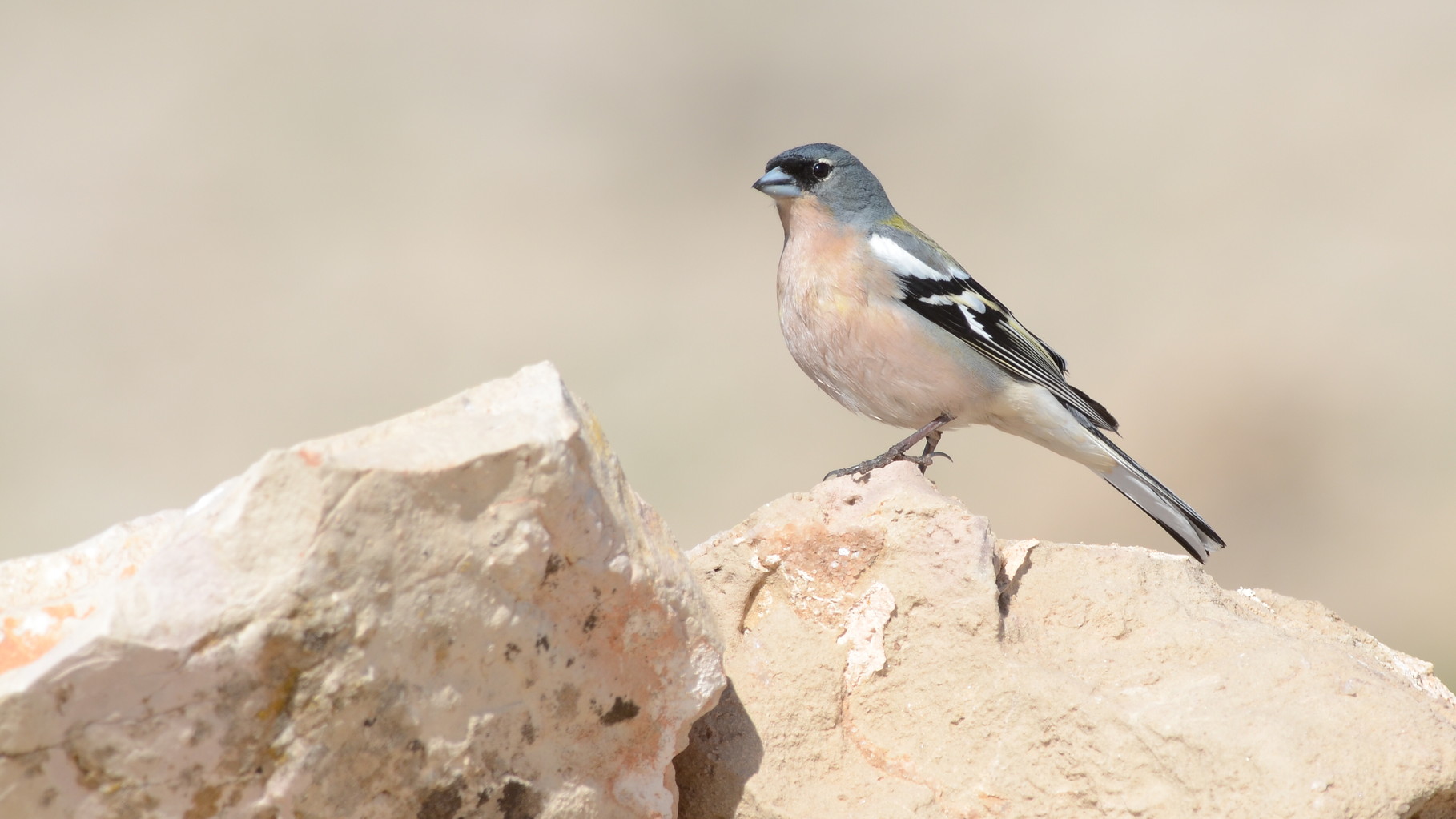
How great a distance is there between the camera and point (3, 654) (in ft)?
10.3

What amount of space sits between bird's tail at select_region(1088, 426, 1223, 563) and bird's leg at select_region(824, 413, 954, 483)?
1.01 meters

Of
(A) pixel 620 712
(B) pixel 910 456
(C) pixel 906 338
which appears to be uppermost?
(C) pixel 906 338

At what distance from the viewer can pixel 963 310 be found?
6.82 m

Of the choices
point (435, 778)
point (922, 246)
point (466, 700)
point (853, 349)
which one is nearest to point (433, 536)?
point (466, 700)

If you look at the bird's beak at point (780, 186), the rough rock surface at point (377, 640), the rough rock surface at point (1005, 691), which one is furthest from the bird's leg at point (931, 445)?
the rough rock surface at point (377, 640)

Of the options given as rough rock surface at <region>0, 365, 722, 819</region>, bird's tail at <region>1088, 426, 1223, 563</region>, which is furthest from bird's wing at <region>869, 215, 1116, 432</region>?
rough rock surface at <region>0, 365, 722, 819</region>

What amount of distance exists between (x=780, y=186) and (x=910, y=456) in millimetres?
1873

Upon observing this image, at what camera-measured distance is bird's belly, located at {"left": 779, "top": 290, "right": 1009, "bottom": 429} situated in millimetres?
6445

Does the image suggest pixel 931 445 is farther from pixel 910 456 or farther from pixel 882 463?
pixel 882 463

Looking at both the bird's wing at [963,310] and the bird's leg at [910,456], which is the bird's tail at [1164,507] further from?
the bird's leg at [910,456]

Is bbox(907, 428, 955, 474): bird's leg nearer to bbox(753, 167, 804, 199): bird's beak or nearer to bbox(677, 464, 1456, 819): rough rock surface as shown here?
bbox(677, 464, 1456, 819): rough rock surface

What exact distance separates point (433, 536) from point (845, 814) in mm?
1664

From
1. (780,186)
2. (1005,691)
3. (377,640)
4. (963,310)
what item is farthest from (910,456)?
(377,640)

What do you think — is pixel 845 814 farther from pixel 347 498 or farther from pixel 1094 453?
pixel 1094 453
